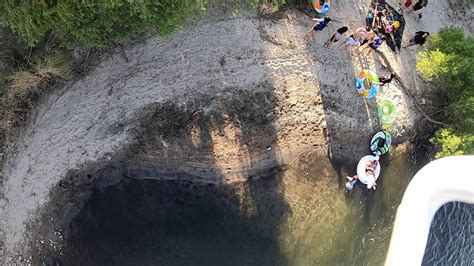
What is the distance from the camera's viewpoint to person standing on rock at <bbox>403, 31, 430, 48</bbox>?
1466cm

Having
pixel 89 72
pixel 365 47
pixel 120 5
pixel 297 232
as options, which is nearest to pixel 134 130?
pixel 89 72

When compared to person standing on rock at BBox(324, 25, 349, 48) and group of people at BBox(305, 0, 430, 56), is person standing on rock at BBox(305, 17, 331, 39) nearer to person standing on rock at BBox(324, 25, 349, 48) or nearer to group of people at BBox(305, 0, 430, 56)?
group of people at BBox(305, 0, 430, 56)

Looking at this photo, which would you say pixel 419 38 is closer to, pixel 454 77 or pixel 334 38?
pixel 454 77

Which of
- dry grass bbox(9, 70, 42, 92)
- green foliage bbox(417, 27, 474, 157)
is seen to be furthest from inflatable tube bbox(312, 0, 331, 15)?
dry grass bbox(9, 70, 42, 92)

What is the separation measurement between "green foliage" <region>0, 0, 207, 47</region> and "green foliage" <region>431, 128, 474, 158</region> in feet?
26.2

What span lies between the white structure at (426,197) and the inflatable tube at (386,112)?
1766 mm

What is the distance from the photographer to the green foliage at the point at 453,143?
1391 cm

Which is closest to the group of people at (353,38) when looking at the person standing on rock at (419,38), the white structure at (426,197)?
the person standing on rock at (419,38)

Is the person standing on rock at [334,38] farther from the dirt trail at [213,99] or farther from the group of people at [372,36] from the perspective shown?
the dirt trail at [213,99]

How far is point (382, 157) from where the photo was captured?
14969 millimetres

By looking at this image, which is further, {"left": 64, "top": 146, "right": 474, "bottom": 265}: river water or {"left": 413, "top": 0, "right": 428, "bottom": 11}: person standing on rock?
{"left": 413, "top": 0, "right": 428, "bottom": 11}: person standing on rock

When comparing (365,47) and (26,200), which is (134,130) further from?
(365,47)

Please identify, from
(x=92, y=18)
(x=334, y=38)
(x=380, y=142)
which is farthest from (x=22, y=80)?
(x=380, y=142)

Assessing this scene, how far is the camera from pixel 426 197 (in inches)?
549
